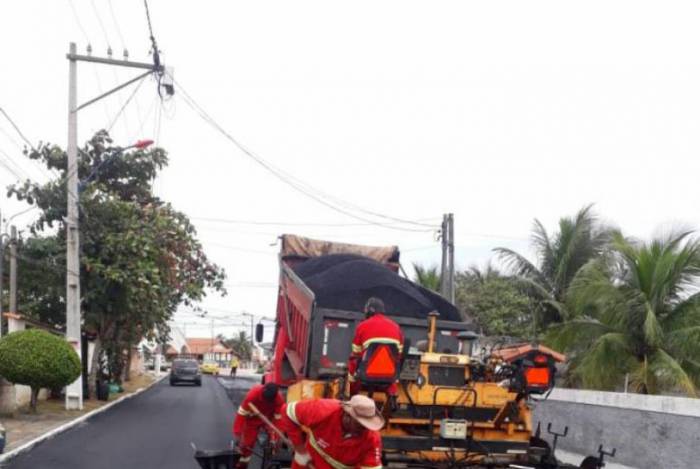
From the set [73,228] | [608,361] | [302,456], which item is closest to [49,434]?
[73,228]

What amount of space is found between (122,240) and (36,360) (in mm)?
5776

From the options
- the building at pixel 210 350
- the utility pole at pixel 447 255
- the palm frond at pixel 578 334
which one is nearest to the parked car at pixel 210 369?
the building at pixel 210 350

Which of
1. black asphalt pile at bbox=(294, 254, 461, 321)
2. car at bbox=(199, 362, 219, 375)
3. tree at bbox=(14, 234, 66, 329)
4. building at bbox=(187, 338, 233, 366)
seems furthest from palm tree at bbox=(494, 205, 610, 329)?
building at bbox=(187, 338, 233, 366)

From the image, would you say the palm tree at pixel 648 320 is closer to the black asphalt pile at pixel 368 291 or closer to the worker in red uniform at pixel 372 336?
the black asphalt pile at pixel 368 291

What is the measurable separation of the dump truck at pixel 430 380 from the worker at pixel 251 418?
0.68 feet

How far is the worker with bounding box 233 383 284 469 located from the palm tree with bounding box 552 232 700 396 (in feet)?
25.7

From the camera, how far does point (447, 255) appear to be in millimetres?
25047

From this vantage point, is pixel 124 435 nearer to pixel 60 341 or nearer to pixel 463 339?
pixel 60 341

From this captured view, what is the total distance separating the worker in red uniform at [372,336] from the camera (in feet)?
25.1

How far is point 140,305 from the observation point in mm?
25312

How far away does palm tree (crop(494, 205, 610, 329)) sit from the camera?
20688mm

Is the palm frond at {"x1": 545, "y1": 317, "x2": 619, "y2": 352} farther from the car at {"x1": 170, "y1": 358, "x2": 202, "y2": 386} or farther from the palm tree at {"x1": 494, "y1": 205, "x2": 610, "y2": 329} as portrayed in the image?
the car at {"x1": 170, "y1": 358, "x2": 202, "y2": 386}

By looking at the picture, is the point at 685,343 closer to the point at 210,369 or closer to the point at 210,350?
the point at 210,369

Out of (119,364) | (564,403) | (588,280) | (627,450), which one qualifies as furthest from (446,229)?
(119,364)
